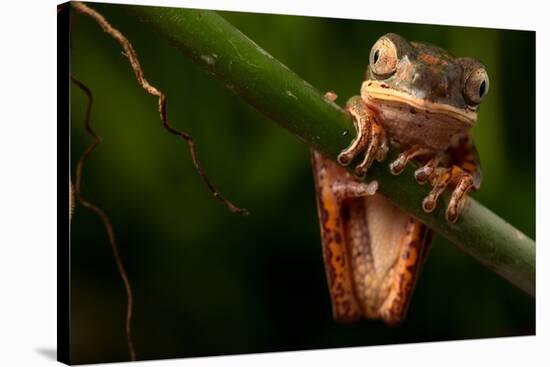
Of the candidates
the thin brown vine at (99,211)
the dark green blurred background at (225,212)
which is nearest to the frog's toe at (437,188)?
the dark green blurred background at (225,212)

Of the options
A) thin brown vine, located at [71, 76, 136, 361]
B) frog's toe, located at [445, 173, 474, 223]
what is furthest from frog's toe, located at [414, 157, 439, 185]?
thin brown vine, located at [71, 76, 136, 361]

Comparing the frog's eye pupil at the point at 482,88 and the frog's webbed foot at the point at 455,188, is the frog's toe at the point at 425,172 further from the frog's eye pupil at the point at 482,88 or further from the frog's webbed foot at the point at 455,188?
the frog's eye pupil at the point at 482,88

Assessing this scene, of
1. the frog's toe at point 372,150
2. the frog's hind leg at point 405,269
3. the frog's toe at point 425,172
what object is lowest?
the frog's hind leg at point 405,269

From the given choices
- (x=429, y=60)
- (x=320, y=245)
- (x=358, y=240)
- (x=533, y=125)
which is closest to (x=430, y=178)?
(x=429, y=60)

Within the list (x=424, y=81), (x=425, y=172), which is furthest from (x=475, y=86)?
(x=425, y=172)

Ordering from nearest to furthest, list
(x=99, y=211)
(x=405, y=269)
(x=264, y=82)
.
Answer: (x=264, y=82)
(x=99, y=211)
(x=405, y=269)

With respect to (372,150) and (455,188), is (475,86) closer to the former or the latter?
(455,188)

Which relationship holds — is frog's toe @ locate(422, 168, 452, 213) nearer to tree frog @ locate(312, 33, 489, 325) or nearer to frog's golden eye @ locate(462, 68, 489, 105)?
tree frog @ locate(312, 33, 489, 325)
